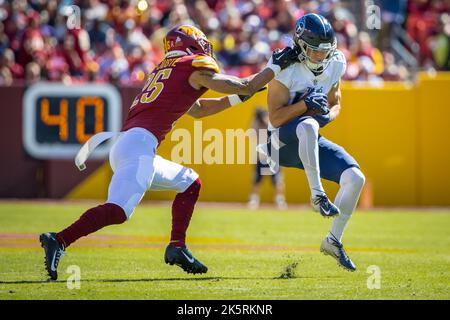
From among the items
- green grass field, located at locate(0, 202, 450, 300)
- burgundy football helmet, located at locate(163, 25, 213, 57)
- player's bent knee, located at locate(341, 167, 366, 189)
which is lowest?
green grass field, located at locate(0, 202, 450, 300)

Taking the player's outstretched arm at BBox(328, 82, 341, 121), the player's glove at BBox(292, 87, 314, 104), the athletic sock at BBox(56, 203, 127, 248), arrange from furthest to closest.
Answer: the player's outstretched arm at BBox(328, 82, 341, 121) < the player's glove at BBox(292, 87, 314, 104) < the athletic sock at BBox(56, 203, 127, 248)

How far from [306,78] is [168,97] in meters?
1.37

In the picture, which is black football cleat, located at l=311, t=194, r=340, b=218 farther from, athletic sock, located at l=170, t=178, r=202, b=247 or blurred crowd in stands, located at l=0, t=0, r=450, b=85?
blurred crowd in stands, located at l=0, t=0, r=450, b=85

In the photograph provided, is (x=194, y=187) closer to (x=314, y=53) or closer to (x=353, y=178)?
(x=353, y=178)

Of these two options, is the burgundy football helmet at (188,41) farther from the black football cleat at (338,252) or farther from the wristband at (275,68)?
the black football cleat at (338,252)

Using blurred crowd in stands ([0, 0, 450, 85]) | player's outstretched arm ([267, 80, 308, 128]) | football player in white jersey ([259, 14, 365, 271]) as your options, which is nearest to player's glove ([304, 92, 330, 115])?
football player in white jersey ([259, 14, 365, 271])

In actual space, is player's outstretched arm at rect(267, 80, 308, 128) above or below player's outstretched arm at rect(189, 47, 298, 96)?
below

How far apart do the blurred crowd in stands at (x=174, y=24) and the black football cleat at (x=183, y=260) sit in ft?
28.0

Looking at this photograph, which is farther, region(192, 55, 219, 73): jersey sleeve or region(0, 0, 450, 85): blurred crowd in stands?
region(0, 0, 450, 85): blurred crowd in stands

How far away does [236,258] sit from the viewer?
836 cm

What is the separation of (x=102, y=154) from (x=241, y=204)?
2497 millimetres

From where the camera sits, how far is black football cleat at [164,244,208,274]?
7.09 meters
